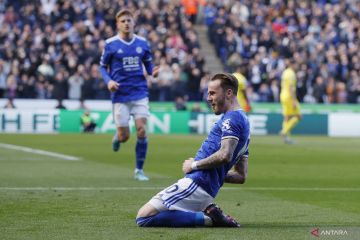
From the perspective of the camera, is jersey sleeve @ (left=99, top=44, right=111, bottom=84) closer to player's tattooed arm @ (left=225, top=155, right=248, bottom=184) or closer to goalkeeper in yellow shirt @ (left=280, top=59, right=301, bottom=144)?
player's tattooed arm @ (left=225, top=155, right=248, bottom=184)

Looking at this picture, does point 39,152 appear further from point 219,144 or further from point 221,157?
point 221,157

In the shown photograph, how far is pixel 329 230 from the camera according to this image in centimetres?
882

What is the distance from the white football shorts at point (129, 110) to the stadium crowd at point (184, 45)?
47.0ft

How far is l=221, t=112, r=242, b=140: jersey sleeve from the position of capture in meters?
8.81

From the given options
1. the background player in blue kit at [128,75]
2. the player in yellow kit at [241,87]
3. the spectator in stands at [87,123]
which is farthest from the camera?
the spectator in stands at [87,123]

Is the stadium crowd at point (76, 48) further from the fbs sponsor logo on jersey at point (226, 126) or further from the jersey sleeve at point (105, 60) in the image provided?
the fbs sponsor logo on jersey at point (226, 126)

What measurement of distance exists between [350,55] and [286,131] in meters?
12.5

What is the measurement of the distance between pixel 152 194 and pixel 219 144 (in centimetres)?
355

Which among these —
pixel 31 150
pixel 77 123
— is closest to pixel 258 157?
pixel 31 150

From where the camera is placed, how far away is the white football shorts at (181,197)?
8969 mm

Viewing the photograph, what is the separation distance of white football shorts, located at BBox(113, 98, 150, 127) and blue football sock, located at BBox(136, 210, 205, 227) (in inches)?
238

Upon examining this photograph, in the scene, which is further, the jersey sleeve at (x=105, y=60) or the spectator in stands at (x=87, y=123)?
the spectator in stands at (x=87, y=123)

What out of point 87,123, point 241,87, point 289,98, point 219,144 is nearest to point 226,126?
point 219,144

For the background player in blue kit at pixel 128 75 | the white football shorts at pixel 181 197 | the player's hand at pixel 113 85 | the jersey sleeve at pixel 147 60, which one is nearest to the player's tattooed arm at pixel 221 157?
the white football shorts at pixel 181 197
